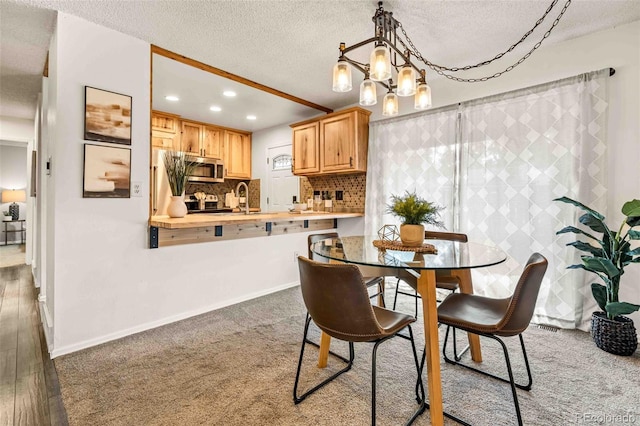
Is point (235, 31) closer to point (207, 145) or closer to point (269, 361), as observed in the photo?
point (269, 361)

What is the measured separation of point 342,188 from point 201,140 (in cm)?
260

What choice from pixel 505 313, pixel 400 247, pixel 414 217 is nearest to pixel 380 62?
pixel 414 217

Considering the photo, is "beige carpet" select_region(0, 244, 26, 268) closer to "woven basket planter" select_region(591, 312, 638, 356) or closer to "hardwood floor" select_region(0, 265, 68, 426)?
"hardwood floor" select_region(0, 265, 68, 426)

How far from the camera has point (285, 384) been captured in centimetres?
183

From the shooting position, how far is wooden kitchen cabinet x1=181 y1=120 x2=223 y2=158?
498 centimetres

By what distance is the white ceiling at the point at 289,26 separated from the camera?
2.19 metres

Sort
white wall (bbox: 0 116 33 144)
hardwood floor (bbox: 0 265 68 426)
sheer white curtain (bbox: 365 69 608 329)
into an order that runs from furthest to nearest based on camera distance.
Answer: white wall (bbox: 0 116 33 144) → sheer white curtain (bbox: 365 69 608 329) → hardwood floor (bbox: 0 265 68 426)

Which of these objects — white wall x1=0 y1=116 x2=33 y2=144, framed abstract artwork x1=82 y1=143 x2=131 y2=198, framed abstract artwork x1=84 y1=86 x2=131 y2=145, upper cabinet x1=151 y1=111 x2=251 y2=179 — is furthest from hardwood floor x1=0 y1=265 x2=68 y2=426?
white wall x1=0 y1=116 x2=33 y2=144

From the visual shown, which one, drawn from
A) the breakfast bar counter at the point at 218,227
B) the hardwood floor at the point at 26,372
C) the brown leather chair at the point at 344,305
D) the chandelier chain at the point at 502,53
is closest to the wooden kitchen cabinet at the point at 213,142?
the breakfast bar counter at the point at 218,227

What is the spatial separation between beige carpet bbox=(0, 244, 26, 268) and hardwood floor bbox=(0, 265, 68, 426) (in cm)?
258

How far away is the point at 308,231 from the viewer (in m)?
4.17

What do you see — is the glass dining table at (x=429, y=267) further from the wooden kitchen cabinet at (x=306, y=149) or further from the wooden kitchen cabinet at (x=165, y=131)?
the wooden kitchen cabinet at (x=165, y=131)

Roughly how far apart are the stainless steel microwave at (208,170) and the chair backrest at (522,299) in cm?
460

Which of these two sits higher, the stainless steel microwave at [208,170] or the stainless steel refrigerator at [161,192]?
the stainless steel microwave at [208,170]
